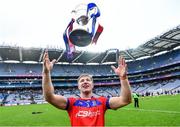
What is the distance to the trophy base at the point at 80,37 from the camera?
8.02 m

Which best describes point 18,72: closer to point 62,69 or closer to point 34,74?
point 34,74

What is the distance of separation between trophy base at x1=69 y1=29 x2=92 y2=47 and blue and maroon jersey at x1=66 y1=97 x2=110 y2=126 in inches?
150

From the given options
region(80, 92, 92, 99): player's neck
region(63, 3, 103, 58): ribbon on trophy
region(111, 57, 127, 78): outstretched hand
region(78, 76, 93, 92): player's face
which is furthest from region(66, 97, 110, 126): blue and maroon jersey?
region(63, 3, 103, 58): ribbon on trophy

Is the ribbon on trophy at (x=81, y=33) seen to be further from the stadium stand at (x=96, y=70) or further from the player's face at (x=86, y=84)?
the stadium stand at (x=96, y=70)

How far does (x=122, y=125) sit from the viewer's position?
45.9 feet

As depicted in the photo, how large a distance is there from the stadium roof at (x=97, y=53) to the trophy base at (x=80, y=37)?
5238cm

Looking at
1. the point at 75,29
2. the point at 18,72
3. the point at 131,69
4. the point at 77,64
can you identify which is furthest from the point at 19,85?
the point at 75,29

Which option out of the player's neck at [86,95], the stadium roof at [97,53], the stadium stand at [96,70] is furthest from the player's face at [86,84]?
the stadium stand at [96,70]

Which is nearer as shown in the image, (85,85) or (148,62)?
(85,85)

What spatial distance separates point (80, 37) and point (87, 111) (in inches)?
161

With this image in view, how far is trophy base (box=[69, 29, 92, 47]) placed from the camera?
316 inches

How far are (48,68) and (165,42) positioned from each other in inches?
2702

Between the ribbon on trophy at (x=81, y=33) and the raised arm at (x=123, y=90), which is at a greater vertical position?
the ribbon on trophy at (x=81, y=33)

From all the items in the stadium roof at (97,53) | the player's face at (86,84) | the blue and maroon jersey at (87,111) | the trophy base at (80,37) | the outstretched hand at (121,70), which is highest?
the stadium roof at (97,53)
